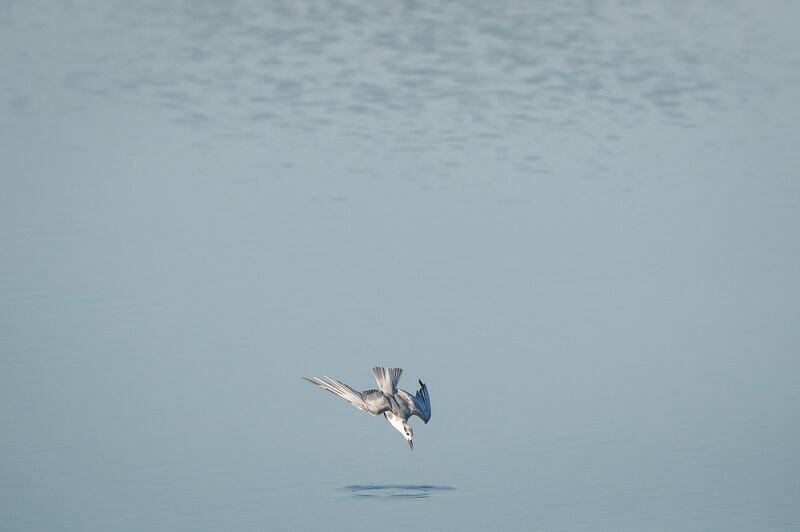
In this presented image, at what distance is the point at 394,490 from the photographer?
11.7m

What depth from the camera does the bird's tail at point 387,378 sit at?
485 inches

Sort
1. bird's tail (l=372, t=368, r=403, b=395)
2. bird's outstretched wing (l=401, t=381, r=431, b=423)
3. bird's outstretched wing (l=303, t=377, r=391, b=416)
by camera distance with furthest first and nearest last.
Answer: bird's tail (l=372, t=368, r=403, b=395) < bird's outstretched wing (l=401, t=381, r=431, b=423) < bird's outstretched wing (l=303, t=377, r=391, b=416)

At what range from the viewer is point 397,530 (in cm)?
1120

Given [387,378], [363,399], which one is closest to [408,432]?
[363,399]

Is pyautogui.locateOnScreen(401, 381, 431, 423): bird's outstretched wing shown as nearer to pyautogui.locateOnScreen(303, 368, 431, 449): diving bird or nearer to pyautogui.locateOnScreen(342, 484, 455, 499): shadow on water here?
pyautogui.locateOnScreen(303, 368, 431, 449): diving bird

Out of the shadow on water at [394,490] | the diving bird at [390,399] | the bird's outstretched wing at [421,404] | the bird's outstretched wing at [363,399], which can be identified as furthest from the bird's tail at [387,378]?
the shadow on water at [394,490]

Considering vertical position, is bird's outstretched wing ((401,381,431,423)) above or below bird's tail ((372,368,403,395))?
below

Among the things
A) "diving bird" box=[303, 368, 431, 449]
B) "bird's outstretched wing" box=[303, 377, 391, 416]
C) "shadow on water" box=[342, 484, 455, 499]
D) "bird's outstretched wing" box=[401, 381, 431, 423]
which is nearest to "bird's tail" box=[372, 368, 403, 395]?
"diving bird" box=[303, 368, 431, 449]

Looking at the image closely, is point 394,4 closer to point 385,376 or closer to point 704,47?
point 704,47

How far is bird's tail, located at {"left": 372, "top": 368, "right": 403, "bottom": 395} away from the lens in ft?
40.4

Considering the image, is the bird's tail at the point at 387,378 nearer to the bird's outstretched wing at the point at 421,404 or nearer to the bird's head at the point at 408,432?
the bird's outstretched wing at the point at 421,404

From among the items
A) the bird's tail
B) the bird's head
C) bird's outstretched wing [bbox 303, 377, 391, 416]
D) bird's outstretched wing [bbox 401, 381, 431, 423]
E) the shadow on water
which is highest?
bird's outstretched wing [bbox 303, 377, 391, 416]

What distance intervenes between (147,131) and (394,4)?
349 inches

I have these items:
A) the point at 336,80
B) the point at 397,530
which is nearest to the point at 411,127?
the point at 336,80
